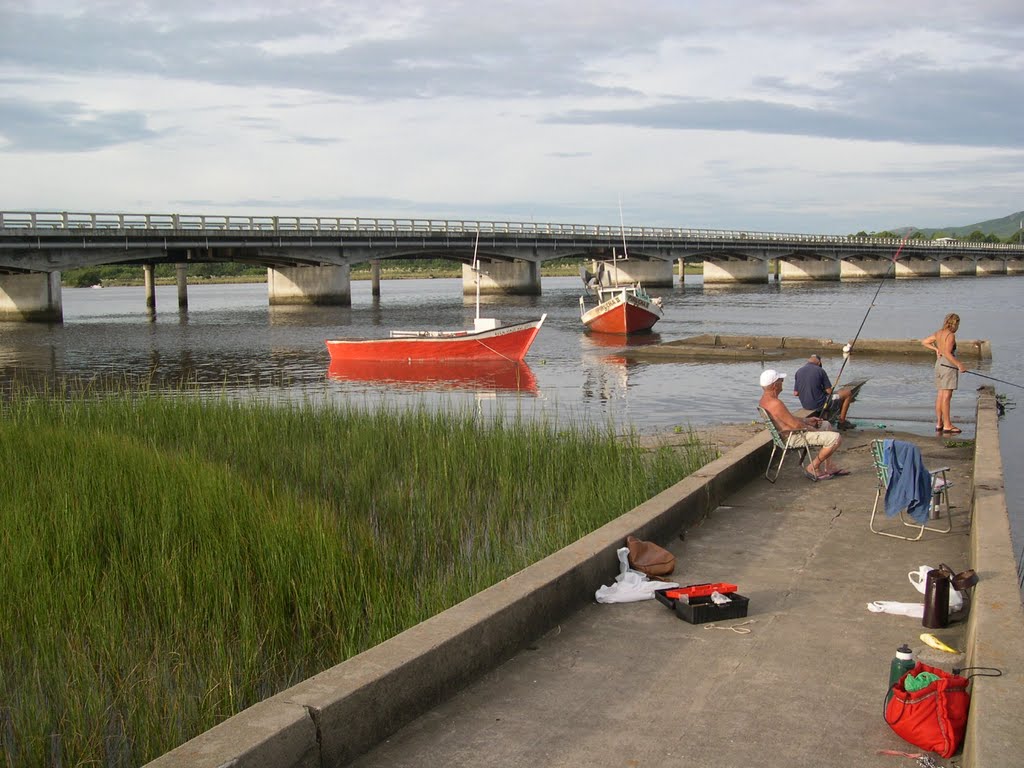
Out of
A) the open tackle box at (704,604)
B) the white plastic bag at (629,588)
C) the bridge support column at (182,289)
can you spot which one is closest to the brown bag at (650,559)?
the white plastic bag at (629,588)

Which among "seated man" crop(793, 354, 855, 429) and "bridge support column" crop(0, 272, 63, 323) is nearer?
"seated man" crop(793, 354, 855, 429)

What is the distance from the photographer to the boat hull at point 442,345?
3262cm

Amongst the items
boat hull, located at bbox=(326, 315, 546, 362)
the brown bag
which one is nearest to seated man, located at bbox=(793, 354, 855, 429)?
the brown bag

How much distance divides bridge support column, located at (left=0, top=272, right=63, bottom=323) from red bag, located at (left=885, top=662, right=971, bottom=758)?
195ft

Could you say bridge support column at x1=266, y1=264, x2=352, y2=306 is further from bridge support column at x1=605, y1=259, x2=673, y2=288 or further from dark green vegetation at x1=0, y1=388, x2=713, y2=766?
dark green vegetation at x1=0, y1=388, x2=713, y2=766

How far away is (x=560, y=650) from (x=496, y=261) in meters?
89.4

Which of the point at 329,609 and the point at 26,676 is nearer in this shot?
the point at 26,676

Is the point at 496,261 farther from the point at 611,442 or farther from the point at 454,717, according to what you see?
the point at 454,717

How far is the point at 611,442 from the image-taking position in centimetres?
1309

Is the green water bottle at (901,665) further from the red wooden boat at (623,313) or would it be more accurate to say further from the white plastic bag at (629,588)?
the red wooden boat at (623,313)

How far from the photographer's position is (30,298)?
2285 inches

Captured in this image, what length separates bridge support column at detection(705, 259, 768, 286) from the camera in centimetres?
12081

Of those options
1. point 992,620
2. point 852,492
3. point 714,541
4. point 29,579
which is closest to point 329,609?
point 29,579

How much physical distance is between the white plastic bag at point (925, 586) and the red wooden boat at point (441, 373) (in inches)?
760
